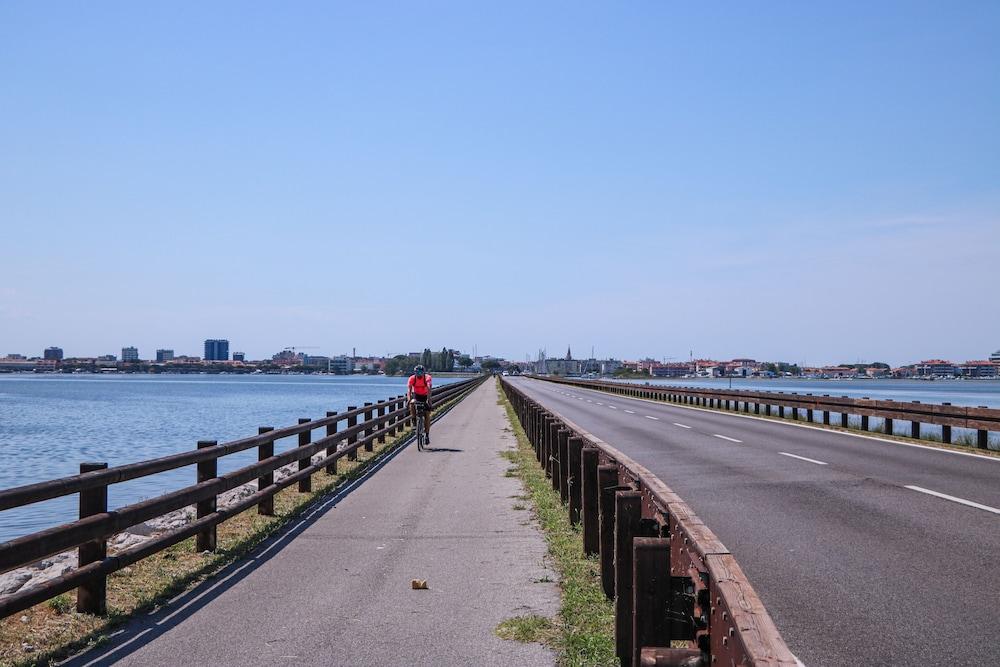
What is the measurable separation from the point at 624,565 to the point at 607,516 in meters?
1.65

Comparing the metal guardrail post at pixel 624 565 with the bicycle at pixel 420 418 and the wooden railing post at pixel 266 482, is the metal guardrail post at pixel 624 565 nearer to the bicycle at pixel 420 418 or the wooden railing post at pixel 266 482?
the wooden railing post at pixel 266 482

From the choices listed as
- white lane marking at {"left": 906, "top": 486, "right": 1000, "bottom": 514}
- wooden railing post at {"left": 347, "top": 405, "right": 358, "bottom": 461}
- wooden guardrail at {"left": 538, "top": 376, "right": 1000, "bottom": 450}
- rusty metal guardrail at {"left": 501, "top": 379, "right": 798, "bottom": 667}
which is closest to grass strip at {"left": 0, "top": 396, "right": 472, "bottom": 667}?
rusty metal guardrail at {"left": 501, "top": 379, "right": 798, "bottom": 667}

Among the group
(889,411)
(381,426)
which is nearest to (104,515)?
(381,426)

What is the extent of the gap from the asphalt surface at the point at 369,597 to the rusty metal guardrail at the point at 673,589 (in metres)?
0.78

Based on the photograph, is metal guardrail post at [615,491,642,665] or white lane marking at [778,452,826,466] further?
white lane marking at [778,452,826,466]

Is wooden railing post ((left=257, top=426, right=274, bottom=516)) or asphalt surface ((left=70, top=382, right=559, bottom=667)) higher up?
wooden railing post ((left=257, top=426, right=274, bottom=516))

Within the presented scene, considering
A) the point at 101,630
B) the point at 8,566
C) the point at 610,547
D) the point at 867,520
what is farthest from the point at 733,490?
the point at 8,566

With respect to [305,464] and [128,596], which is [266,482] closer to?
[305,464]

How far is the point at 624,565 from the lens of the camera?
18.6ft

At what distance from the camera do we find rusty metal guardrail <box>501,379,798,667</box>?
3.09m

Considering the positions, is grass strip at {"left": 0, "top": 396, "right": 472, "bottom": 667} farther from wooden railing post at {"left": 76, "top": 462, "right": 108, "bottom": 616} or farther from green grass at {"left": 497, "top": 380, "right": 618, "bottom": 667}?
green grass at {"left": 497, "top": 380, "right": 618, "bottom": 667}

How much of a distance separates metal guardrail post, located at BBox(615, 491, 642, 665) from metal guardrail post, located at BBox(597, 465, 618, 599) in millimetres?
1275

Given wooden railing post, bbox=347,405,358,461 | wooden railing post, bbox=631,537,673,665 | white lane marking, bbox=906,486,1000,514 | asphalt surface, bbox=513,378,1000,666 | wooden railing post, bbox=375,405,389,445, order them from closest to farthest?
wooden railing post, bbox=631,537,673,665 → asphalt surface, bbox=513,378,1000,666 → white lane marking, bbox=906,486,1000,514 → wooden railing post, bbox=347,405,358,461 → wooden railing post, bbox=375,405,389,445

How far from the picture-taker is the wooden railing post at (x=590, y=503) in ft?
27.7
